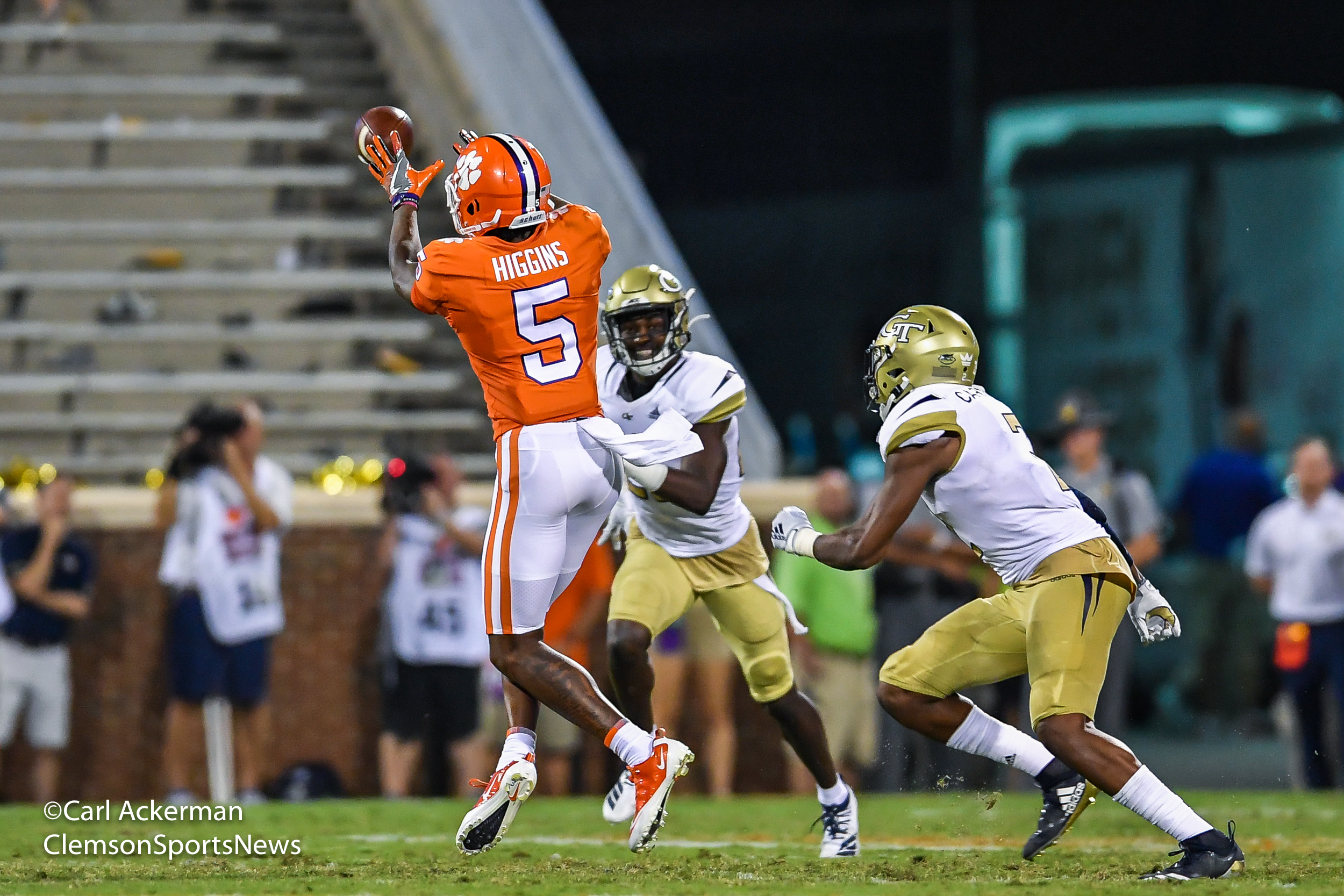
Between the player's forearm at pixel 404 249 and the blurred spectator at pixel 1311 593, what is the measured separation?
223 inches

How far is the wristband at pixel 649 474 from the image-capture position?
615cm

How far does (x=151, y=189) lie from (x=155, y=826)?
647 cm

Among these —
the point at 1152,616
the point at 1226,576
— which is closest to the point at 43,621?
the point at 1152,616

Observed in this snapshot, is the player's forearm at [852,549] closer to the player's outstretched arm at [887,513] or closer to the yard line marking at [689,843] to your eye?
the player's outstretched arm at [887,513]

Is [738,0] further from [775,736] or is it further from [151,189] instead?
[775,736]

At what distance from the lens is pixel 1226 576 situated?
41.4 ft

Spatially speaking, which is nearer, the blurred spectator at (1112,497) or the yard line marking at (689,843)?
the yard line marking at (689,843)

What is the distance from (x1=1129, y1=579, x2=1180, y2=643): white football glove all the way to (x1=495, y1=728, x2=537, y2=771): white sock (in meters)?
1.86

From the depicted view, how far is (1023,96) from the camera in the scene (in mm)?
17359

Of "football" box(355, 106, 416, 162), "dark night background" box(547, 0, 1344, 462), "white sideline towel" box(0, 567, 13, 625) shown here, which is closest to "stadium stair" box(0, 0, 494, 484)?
"white sideline towel" box(0, 567, 13, 625)

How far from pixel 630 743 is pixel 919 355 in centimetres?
143

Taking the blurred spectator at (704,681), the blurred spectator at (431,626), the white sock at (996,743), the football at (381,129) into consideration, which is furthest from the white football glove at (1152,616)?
the blurred spectator at (431,626)

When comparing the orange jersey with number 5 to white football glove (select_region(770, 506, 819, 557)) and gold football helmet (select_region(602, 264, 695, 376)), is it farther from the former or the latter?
white football glove (select_region(770, 506, 819, 557))

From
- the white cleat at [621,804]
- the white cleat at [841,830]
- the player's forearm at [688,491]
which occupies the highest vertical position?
the player's forearm at [688,491]
